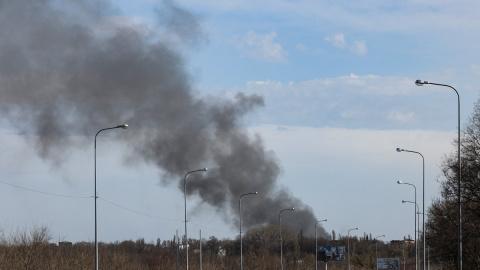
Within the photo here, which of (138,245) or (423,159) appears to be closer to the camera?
(423,159)

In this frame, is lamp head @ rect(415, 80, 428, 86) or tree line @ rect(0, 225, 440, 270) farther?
tree line @ rect(0, 225, 440, 270)

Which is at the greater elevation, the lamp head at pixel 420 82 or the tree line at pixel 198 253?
the lamp head at pixel 420 82

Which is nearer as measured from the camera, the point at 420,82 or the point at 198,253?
the point at 420,82

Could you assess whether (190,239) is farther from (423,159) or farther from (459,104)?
Answer: (459,104)

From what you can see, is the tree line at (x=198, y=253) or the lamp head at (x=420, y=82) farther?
the tree line at (x=198, y=253)

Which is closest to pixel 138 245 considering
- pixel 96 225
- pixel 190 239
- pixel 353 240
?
pixel 190 239

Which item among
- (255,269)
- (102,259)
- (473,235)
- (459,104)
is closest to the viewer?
(459,104)

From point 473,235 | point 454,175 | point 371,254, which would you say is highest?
point 454,175

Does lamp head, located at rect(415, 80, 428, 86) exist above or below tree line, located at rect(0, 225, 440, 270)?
above

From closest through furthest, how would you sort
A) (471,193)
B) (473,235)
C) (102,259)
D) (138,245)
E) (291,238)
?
(471,193)
(473,235)
(102,259)
(138,245)
(291,238)

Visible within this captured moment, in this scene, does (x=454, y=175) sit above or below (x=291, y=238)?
above

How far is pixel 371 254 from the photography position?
518ft

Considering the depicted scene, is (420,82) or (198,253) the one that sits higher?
(420,82)

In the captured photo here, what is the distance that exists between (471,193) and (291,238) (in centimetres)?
8362
